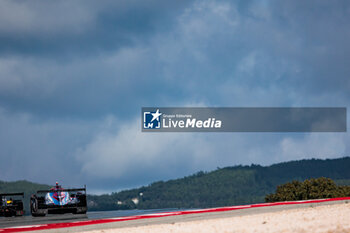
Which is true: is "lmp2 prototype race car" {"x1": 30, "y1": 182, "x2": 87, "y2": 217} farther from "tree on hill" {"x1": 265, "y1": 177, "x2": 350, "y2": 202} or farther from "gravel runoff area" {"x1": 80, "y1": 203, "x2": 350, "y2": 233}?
"tree on hill" {"x1": 265, "y1": 177, "x2": 350, "y2": 202}

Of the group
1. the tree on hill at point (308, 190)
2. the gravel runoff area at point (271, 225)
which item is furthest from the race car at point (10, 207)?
the gravel runoff area at point (271, 225)

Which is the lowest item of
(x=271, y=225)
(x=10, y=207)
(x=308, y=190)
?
(x=308, y=190)

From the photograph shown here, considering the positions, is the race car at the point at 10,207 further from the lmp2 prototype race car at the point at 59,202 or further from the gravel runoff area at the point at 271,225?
the gravel runoff area at the point at 271,225

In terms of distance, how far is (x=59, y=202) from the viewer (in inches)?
1248

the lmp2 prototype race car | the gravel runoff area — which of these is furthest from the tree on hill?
the gravel runoff area

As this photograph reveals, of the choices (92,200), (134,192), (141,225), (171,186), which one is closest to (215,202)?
(171,186)

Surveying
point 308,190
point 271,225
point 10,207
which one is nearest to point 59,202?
point 10,207

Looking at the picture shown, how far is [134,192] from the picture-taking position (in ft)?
432

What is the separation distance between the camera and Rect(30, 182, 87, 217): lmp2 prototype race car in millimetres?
31547

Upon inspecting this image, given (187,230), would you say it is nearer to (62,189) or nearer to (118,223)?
(118,223)

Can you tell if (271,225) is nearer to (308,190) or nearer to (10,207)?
→ (10,207)

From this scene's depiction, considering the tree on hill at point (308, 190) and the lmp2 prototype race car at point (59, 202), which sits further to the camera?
the tree on hill at point (308, 190)

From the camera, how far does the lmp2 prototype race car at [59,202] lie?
31.5 metres

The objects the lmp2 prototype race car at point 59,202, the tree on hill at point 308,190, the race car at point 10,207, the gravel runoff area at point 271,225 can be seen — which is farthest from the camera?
the tree on hill at point 308,190
